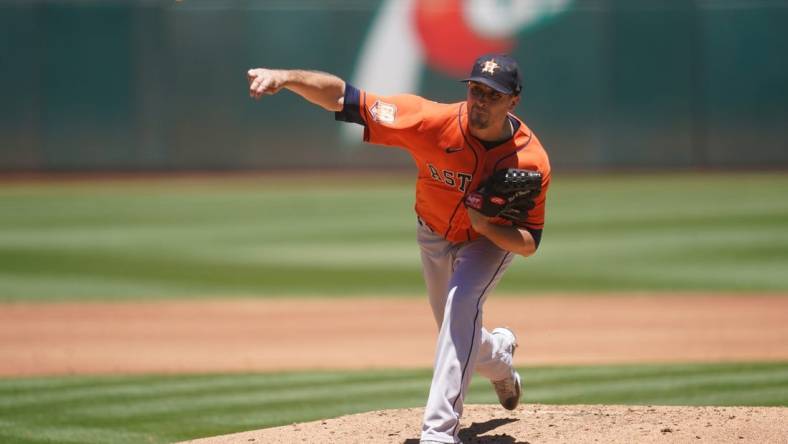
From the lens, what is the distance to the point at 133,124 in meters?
22.0

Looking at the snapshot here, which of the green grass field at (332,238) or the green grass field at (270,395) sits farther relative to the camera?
the green grass field at (332,238)

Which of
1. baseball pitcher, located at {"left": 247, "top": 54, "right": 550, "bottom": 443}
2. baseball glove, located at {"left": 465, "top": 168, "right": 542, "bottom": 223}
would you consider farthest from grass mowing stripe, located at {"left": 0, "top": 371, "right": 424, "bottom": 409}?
baseball glove, located at {"left": 465, "top": 168, "right": 542, "bottom": 223}

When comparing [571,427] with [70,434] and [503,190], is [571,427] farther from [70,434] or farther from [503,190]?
[70,434]

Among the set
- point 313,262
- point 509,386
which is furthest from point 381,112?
point 313,262

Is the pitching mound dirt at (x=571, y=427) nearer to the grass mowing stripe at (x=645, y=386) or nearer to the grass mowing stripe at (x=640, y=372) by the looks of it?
the grass mowing stripe at (x=645, y=386)

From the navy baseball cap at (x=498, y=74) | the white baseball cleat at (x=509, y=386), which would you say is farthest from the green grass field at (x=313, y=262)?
the navy baseball cap at (x=498, y=74)

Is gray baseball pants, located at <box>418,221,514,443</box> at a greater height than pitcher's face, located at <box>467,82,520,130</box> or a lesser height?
lesser

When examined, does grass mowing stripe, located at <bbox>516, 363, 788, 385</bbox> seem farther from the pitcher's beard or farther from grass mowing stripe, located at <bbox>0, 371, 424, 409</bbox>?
the pitcher's beard

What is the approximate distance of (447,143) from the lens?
5102 millimetres

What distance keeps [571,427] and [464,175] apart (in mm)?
1407

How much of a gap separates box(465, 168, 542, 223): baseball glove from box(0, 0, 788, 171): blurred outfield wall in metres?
17.2

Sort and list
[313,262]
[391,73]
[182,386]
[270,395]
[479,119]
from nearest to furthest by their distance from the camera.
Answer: [479,119] → [270,395] → [182,386] → [313,262] → [391,73]

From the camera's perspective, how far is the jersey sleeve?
5.15 m

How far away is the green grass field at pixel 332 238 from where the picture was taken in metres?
12.8
